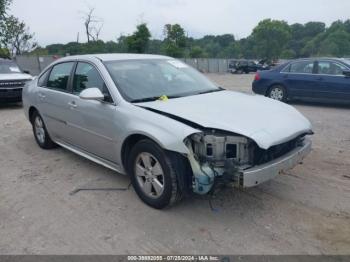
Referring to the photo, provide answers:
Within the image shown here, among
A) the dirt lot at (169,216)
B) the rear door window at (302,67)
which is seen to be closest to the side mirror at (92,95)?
the dirt lot at (169,216)

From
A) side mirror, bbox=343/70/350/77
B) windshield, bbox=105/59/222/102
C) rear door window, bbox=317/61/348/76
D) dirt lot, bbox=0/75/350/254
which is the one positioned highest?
windshield, bbox=105/59/222/102

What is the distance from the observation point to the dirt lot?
11.0ft

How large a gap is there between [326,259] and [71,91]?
3860 mm

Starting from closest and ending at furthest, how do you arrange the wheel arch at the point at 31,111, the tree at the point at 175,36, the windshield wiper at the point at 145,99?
the windshield wiper at the point at 145,99 → the wheel arch at the point at 31,111 → the tree at the point at 175,36

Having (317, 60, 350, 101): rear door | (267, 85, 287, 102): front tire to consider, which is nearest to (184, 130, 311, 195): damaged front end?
(317, 60, 350, 101): rear door

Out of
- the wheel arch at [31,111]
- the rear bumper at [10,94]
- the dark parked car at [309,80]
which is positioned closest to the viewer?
the wheel arch at [31,111]

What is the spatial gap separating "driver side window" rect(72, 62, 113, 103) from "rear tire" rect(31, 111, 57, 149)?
1.47m

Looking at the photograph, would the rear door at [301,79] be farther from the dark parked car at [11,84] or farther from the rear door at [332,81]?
the dark parked car at [11,84]

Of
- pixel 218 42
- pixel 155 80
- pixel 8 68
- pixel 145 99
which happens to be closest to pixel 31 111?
pixel 155 80

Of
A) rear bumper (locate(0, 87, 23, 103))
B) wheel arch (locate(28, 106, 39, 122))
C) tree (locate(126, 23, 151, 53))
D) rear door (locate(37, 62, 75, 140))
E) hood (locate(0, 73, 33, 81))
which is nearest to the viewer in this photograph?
rear door (locate(37, 62, 75, 140))

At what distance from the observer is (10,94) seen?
1147 centimetres

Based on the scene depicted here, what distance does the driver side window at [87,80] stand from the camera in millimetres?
4570

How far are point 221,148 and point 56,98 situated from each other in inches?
120

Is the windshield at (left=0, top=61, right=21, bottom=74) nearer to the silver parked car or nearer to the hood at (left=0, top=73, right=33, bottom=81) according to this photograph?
the hood at (left=0, top=73, right=33, bottom=81)
